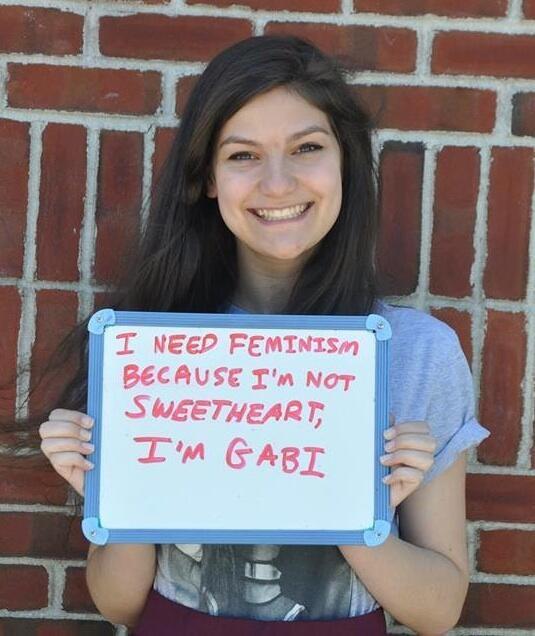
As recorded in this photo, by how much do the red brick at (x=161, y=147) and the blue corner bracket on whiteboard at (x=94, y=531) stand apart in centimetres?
71

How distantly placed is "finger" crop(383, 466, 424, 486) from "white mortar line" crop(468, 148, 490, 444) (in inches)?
20.4

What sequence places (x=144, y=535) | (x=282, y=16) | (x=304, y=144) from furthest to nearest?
(x=282, y=16), (x=304, y=144), (x=144, y=535)

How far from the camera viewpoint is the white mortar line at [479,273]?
213 centimetres

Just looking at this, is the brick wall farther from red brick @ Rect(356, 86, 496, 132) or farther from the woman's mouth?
the woman's mouth

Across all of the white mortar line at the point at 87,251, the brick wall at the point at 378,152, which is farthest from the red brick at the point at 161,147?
the white mortar line at the point at 87,251

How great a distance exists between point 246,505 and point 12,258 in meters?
0.75

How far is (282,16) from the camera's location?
6.95ft

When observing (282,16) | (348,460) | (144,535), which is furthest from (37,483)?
(282,16)

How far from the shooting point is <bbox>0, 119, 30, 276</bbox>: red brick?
84.2 inches

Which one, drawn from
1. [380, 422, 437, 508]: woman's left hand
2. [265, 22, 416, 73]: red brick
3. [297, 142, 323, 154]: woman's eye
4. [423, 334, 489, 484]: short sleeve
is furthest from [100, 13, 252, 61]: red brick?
[380, 422, 437, 508]: woman's left hand

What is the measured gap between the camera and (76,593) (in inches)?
87.5

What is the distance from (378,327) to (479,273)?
0.52 m

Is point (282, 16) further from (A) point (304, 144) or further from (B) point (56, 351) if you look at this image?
(B) point (56, 351)

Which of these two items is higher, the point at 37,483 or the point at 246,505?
the point at 246,505
